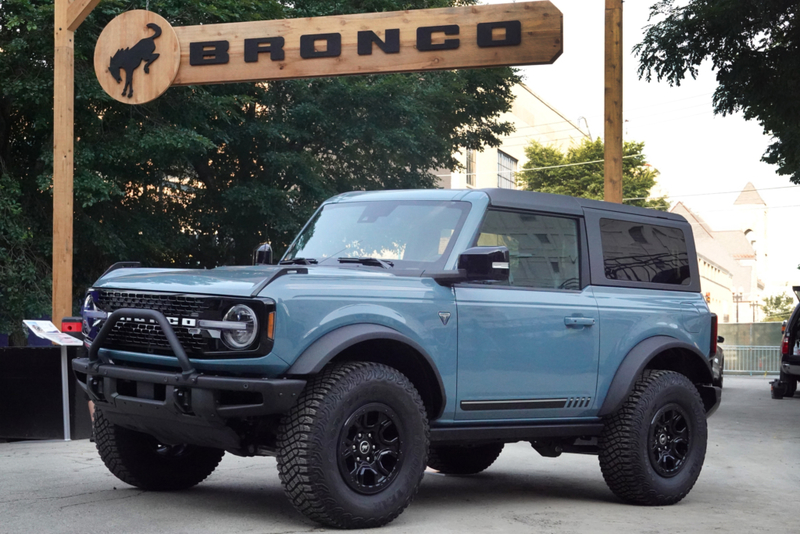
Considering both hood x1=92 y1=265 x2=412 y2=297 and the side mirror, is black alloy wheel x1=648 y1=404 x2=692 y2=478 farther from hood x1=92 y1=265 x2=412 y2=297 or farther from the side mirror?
the side mirror

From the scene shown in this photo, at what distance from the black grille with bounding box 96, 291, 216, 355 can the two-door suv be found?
0.01 meters

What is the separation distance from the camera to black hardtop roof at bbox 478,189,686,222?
7320 millimetres

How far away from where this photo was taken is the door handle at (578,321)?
7.34 m

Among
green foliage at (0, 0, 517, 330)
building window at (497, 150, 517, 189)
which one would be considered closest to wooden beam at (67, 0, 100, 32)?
green foliage at (0, 0, 517, 330)

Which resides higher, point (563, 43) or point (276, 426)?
point (563, 43)

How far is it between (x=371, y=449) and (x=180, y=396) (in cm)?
114

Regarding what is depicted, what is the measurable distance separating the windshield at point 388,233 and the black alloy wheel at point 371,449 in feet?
3.75

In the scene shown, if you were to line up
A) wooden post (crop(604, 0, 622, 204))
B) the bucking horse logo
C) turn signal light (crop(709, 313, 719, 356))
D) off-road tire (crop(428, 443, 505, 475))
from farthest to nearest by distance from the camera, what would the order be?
1. the bucking horse logo
2. wooden post (crop(604, 0, 622, 204))
3. off-road tire (crop(428, 443, 505, 475))
4. turn signal light (crop(709, 313, 719, 356))

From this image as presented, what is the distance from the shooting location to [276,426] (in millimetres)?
6176

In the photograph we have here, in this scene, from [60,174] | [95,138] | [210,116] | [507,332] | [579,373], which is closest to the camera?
[507,332]

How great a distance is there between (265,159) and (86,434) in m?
15.1

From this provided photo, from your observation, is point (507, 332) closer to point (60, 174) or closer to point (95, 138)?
point (60, 174)

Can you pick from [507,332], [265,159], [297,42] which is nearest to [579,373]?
[507,332]

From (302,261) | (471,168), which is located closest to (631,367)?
(302,261)
